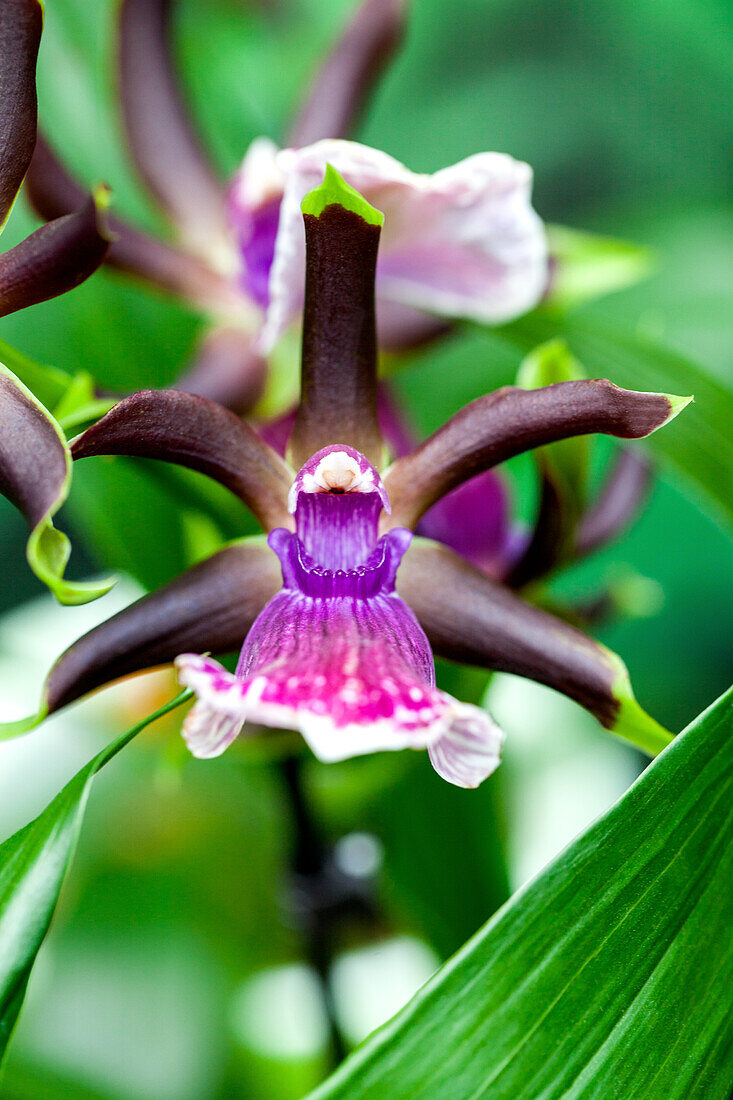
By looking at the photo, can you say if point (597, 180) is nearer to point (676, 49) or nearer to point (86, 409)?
point (676, 49)

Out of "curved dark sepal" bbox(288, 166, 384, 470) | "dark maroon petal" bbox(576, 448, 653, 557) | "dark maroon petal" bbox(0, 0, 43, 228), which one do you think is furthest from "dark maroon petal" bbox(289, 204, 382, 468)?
"dark maroon petal" bbox(576, 448, 653, 557)

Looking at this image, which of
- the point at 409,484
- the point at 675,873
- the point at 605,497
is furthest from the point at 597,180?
the point at 675,873

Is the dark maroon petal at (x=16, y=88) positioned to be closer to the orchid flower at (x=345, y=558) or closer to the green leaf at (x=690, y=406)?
the orchid flower at (x=345, y=558)

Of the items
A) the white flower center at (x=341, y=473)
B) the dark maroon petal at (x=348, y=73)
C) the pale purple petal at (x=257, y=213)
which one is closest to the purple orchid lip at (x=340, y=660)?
the white flower center at (x=341, y=473)

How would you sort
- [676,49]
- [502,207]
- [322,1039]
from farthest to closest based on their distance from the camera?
[676,49] < [322,1039] < [502,207]

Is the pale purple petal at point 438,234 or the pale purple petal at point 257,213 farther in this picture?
the pale purple petal at point 257,213

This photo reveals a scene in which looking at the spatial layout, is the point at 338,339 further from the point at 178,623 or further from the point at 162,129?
the point at 162,129

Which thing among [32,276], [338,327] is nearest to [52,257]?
[32,276]
